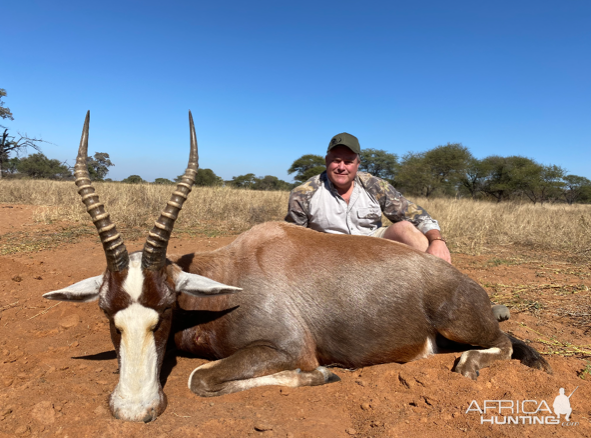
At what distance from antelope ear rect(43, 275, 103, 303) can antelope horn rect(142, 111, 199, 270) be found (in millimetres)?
541

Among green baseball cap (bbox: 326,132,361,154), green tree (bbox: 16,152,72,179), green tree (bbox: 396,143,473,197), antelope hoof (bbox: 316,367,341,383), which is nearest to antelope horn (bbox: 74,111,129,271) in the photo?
antelope hoof (bbox: 316,367,341,383)

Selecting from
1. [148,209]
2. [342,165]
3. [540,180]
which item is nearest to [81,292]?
[342,165]

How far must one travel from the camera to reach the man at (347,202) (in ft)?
17.8

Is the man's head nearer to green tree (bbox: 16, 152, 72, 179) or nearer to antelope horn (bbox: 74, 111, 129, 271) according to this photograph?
antelope horn (bbox: 74, 111, 129, 271)

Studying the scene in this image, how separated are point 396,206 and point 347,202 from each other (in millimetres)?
724

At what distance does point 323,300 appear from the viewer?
3.43m

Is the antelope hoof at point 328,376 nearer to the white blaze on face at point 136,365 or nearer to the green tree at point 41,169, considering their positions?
the white blaze on face at point 136,365

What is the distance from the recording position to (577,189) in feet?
129

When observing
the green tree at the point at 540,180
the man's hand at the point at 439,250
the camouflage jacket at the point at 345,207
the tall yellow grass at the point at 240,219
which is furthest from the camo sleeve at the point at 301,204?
the green tree at the point at 540,180

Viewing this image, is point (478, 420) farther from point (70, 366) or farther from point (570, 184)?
point (570, 184)

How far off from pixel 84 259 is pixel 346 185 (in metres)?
4.66

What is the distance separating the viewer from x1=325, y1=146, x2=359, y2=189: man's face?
5.37 meters

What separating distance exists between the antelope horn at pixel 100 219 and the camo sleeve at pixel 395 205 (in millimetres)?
3871

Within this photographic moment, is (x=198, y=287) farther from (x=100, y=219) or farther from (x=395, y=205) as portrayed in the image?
(x=395, y=205)
